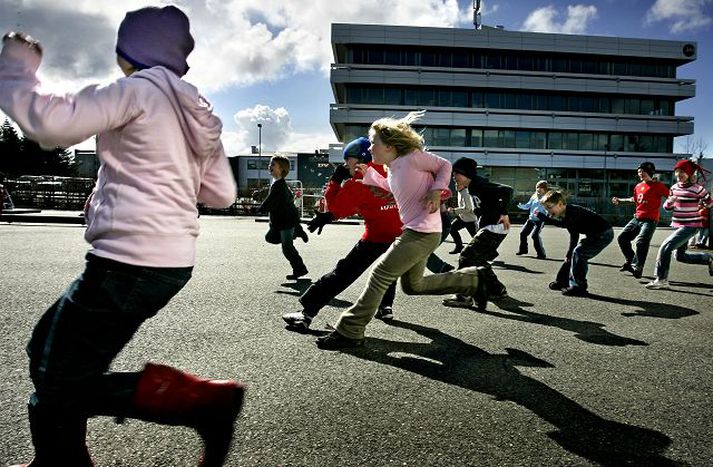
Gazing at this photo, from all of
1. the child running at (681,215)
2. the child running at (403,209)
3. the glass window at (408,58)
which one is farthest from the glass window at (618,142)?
the child running at (403,209)

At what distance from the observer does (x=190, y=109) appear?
1.84m

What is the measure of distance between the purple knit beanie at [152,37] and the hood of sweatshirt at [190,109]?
76mm

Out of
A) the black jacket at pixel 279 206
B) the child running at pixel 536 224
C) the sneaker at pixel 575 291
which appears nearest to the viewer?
the sneaker at pixel 575 291

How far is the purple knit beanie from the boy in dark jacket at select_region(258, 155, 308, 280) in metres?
5.70

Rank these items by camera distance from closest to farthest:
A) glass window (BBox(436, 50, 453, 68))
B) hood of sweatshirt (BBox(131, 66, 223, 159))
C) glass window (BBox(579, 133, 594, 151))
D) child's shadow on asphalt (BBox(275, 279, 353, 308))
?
hood of sweatshirt (BBox(131, 66, 223, 159)) → child's shadow on asphalt (BBox(275, 279, 353, 308)) → glass window (BBox(436, 50, 453, 68)) → glass window (BBox(579, 133, 594, 151))

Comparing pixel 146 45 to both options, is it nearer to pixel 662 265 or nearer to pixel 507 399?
pixel 507 399

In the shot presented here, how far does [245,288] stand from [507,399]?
4328 mm

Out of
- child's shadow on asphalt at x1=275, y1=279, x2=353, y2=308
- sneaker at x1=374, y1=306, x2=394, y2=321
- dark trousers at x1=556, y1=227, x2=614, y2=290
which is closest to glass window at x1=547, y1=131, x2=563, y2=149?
dark trousers at x1=556, y1=227, x2=614, y2=290

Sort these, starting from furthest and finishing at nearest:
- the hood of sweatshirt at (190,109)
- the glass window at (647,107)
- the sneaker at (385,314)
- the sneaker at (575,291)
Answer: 1. the glass window at (647,107)
2. the sneaker at (575,291)
3. the sneaker at (385,314)
4. the hood of sweatshirt at (190,109)

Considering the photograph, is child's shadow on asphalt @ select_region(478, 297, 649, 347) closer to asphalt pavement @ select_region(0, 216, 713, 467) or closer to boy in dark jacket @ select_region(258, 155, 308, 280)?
asphalt pavement @ select_region(0, 216, 713, 467)

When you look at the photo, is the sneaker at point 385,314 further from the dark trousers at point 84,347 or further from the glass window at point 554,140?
the glass window at point 554,140

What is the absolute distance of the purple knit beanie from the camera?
1.86m

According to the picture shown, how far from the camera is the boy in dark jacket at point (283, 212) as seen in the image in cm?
763

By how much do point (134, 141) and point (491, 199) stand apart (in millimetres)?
5240
